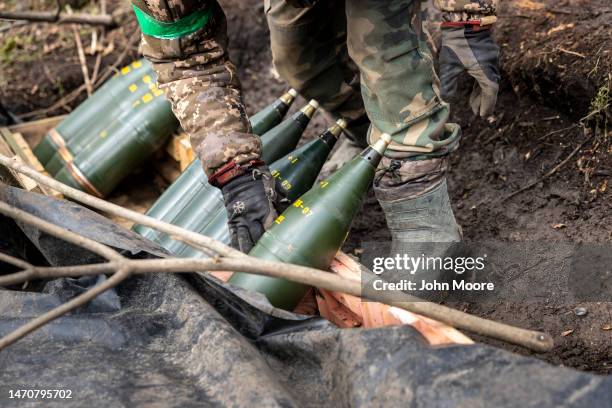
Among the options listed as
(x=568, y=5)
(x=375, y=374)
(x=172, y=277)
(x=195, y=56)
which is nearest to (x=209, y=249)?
(x=172, y=277)

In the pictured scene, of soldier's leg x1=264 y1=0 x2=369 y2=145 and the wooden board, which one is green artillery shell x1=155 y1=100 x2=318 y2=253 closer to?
soldier's leg x1=264 y1=0 x2=369 y2=145

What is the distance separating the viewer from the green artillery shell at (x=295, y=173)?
2.25 m

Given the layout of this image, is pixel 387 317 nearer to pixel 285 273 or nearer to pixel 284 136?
pixel 285 273

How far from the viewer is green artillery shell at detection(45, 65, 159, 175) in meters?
2.90

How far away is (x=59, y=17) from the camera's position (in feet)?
11.0

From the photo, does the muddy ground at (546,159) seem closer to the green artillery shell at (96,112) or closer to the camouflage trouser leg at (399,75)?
the green artillery shell at (96,112)

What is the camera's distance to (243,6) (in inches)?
147

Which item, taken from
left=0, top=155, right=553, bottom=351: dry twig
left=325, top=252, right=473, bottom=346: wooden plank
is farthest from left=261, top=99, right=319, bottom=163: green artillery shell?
left=0, top=155, right=553, bottom=351: dry twig

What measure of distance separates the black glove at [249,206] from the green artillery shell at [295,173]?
0.19m

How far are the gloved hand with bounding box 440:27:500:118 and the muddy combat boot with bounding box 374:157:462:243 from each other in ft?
1.05

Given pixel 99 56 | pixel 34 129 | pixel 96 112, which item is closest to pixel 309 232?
pixel 96 112

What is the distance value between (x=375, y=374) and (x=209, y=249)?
0.43 m

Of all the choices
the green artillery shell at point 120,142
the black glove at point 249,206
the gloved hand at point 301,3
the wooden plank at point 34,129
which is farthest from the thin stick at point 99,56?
the black glove at point 249,206

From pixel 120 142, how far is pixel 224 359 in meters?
1.81
